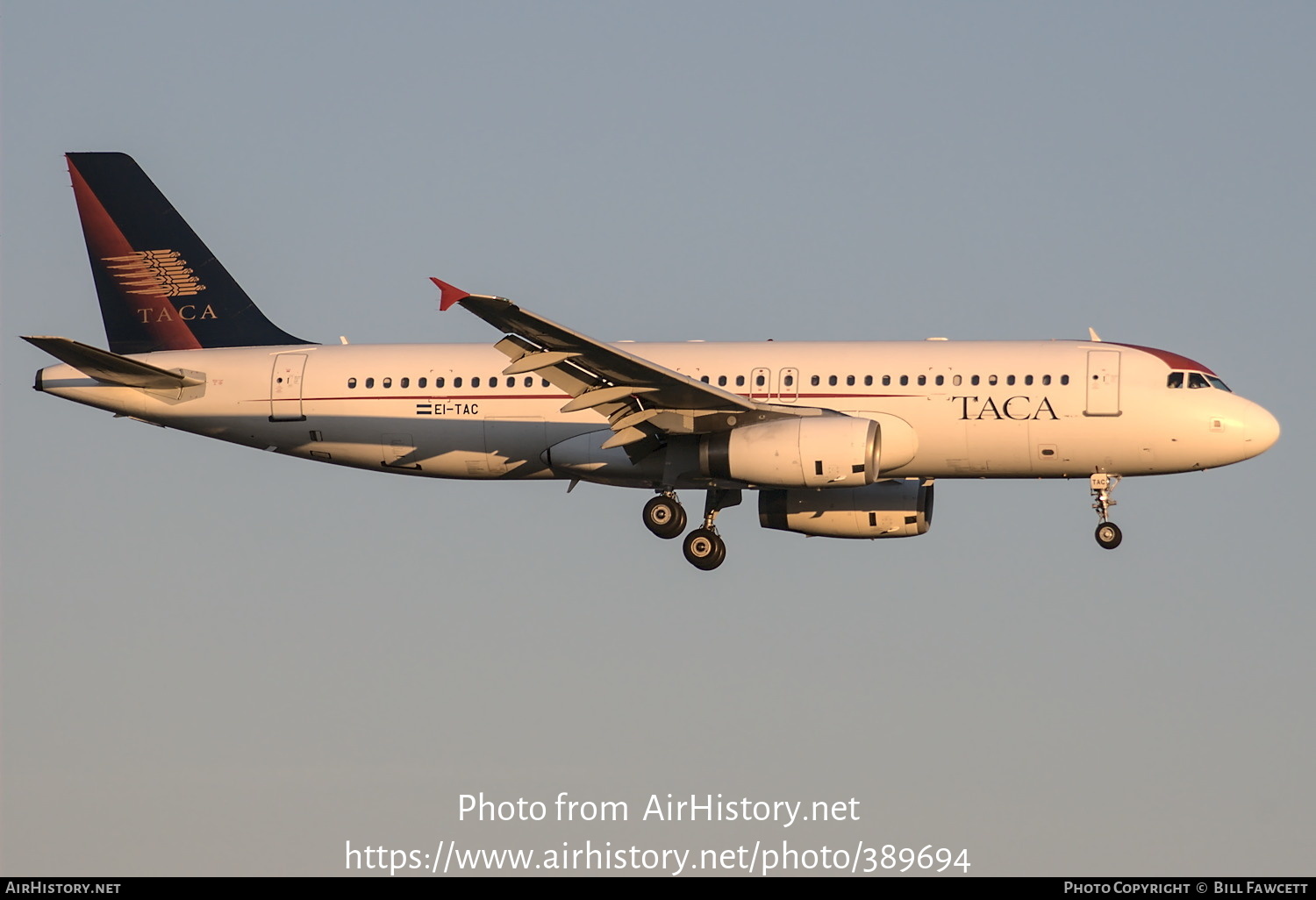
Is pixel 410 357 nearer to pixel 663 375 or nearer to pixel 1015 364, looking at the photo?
pixel 663 375

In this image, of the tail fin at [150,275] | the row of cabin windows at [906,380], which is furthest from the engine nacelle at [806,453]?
the tail fin at [150,275]

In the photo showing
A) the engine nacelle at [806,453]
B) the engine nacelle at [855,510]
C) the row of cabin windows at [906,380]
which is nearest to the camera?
the engine nacelle at [806,453]

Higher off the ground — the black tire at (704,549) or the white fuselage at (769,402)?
the white fuselage at (769,402)

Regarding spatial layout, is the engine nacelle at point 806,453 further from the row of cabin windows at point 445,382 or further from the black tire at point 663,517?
the row of cabin windows at point 445,382

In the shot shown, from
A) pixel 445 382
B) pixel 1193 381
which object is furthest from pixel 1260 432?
pixel 445 382

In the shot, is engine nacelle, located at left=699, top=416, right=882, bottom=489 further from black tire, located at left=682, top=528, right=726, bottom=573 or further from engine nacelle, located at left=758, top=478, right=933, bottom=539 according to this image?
engine nacelle, located at left=758, top=478, right=933, bottom=539

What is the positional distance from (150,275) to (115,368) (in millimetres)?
3798

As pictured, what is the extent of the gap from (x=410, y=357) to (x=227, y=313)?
526 cm

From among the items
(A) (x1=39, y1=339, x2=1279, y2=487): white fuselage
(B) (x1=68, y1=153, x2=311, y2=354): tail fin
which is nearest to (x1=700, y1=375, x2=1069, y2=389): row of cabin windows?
(A) (x1=39, y1=339, x2=1279, y2=487): white fuselage

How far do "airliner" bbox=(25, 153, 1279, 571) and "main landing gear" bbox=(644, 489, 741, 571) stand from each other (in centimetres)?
4

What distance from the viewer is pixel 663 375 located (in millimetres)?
36625

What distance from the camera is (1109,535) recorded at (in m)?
39.8

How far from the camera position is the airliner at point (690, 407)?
124 feet

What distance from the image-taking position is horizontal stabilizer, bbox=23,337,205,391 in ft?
129
